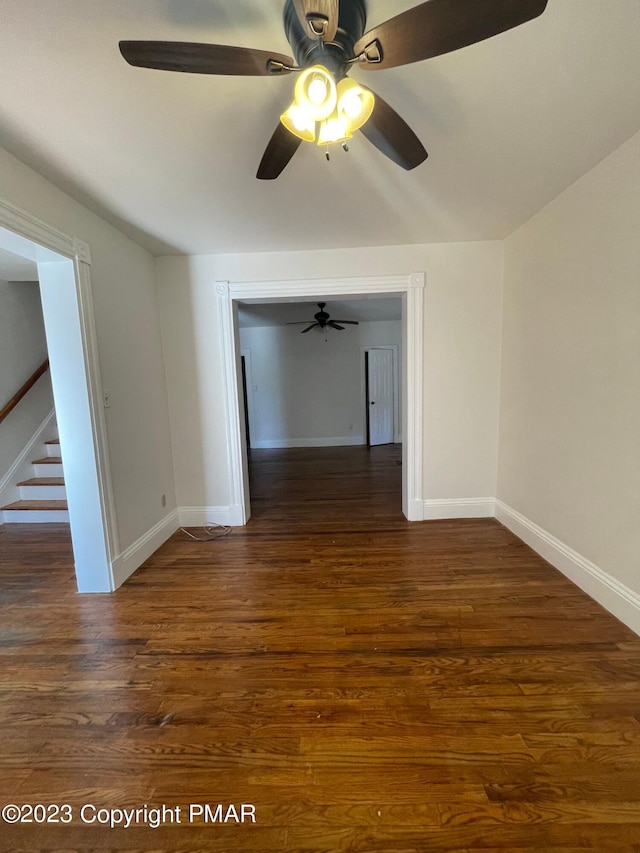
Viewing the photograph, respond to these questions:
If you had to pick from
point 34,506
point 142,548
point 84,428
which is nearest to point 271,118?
point 84,428

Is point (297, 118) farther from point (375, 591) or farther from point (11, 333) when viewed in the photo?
point (11, 333)

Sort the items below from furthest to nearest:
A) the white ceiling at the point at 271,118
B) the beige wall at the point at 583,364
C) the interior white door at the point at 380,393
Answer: the interior white door at the point at 380,393 → the beige wall at the point at 583,364 → the white ceiling at the point at 271,118

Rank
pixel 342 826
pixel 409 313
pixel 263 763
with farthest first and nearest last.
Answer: pixel 409 313, pixel 263 763, pixel 342 826

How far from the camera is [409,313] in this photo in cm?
289

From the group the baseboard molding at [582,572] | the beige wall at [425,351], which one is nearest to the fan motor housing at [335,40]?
the beige wall at [425,351]

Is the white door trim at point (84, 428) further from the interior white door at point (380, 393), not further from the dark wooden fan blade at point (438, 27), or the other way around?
the interior white door at point (380, 393)

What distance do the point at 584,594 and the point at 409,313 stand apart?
2310 millimetres

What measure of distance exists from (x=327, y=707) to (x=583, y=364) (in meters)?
2.27

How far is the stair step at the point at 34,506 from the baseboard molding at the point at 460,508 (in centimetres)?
363

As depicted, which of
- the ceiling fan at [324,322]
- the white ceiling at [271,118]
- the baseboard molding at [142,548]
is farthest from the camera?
the ceiling fan at [324,322]

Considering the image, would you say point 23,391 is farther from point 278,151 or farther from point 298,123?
point 298,123

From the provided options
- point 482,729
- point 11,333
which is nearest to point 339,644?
point 482,729

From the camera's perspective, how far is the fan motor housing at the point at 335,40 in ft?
3.50

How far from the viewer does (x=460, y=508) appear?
10.3 ft
